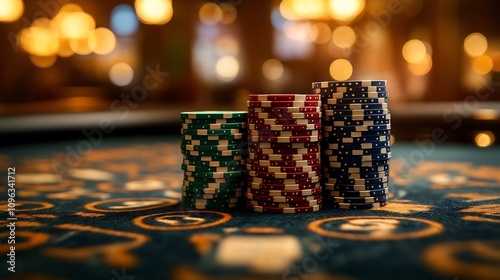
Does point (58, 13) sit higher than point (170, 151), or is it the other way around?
point (58, 13)

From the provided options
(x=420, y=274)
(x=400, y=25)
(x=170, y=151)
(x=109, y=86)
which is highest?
(x=400, y=25)

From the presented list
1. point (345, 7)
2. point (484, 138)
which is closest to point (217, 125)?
point (484, 138)

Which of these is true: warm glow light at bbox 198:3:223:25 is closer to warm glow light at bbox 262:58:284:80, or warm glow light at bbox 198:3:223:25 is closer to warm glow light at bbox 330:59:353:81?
warm glow light at bbox 262:58:284:80

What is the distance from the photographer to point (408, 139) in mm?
7320

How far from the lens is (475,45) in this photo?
10.7m

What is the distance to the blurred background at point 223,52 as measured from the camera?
9.84 meters

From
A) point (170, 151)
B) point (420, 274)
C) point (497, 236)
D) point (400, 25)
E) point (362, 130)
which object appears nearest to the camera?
point (420, 274)

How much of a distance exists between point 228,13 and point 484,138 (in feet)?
22.4

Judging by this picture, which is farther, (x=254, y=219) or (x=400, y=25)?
(x=400, y=25)

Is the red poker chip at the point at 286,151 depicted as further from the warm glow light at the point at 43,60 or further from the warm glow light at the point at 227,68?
the warm glow light at the point at 227,68

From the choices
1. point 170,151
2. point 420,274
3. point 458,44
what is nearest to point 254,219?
point 420,274

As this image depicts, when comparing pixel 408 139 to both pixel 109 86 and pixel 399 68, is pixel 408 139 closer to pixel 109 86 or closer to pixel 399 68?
pixel 399 68

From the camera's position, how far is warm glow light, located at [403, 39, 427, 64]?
38.3ft

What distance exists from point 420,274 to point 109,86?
35.6 feet
